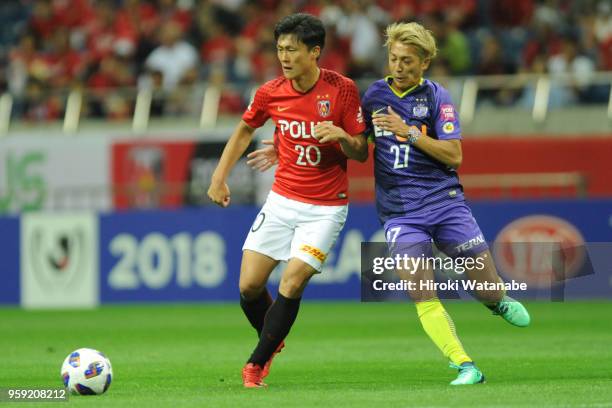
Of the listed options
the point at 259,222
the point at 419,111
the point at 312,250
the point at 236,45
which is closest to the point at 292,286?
the point at 312,250

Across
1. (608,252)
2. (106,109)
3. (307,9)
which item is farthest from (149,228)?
(608,252)

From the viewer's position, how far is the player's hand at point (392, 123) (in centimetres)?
842

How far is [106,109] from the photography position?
21984mm

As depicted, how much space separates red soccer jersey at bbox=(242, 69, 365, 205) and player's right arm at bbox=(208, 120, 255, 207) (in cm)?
24

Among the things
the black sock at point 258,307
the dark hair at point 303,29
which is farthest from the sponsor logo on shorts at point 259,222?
the dark hair at point 303,29

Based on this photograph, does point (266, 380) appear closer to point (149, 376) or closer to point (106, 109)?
point (149, 376)

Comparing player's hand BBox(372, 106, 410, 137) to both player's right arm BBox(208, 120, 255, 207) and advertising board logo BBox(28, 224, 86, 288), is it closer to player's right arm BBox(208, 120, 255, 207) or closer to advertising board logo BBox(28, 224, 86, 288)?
player's right arm BBox(208, 120, 255, 207)

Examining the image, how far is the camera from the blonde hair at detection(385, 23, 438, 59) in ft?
27.6

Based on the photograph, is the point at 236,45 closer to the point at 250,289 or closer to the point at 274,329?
the point at 250,289

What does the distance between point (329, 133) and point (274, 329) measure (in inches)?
53.3

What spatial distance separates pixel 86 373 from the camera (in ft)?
26.8

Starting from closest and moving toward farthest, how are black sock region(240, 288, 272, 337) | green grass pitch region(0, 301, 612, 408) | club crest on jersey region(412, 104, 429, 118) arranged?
1. green grass pitch region(0, 301, 612, 408)
2. club crest on jersey region(412, 104, 429, 118)
3. black sock region(240, 288, 272, 337)

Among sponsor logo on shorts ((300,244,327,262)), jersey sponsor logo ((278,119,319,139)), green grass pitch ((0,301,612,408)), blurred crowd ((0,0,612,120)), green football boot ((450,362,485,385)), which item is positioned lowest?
green grass pitch ((0,301,612,408))

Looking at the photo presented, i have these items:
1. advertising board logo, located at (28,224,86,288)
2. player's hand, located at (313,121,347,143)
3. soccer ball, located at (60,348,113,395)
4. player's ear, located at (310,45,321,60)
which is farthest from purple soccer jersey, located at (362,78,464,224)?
advertising board logo, located at (28,224,86,288)
